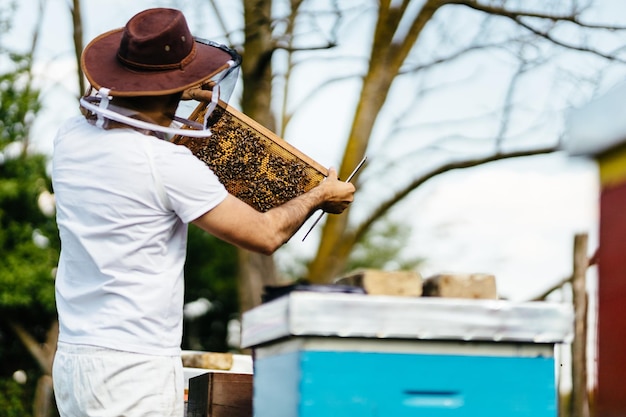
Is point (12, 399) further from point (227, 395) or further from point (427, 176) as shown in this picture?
point (227, 395)

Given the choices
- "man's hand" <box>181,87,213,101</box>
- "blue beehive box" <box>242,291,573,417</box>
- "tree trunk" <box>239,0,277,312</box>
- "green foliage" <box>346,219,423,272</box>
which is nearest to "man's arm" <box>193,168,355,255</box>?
"blue beehive box" <box>242,291,573,417</box>

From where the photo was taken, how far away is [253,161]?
98.6 inches

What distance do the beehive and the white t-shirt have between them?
0.43m

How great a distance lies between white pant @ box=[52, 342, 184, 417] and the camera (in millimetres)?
1855

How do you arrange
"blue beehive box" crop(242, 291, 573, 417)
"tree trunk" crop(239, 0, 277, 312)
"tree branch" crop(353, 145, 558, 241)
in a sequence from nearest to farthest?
1. "blue beehive box" crop(242, 291, 573, 417)
2. "tree trunk" crop(239, 0, 277, 312)
3. "tree branch" crop(353, 145, 558, 241)

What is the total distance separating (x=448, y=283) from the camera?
1.77 meters

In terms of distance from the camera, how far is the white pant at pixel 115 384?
1.86 m

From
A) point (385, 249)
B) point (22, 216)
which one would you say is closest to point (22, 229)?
point (22, 216)

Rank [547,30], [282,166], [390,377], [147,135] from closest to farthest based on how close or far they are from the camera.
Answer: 1. [390,377]
2. [147,135]
3. [282,166]
4. [547,30]

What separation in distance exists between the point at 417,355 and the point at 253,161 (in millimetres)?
969

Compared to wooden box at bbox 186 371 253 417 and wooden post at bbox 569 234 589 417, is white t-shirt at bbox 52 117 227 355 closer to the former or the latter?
wooden box at bbox 186 371 253 417

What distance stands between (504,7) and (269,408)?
613 centimetres

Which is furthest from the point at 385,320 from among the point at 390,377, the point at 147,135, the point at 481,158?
the point at 481,158

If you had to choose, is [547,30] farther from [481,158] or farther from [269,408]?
[269,408]
